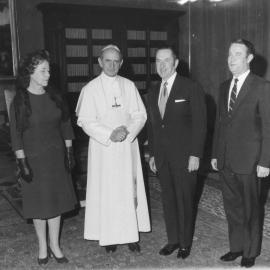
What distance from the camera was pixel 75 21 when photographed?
838 centimetres

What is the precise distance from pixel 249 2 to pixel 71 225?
6.41 meters

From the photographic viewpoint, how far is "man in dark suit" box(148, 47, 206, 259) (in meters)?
2.97

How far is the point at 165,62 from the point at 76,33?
5908 mm

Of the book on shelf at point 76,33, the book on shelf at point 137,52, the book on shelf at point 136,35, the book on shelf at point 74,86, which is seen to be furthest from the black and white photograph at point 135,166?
the book on shelf at point 136,35

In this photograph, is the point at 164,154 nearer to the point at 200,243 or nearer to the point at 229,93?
the point at 229,93

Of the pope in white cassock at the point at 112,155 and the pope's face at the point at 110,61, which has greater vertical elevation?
the pope's face at the point at 110,61

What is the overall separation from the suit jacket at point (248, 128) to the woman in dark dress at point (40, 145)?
4.18 ft

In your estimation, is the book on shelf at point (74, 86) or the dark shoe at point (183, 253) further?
the book on shelf at point (74, 86)

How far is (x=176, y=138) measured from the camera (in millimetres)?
3027

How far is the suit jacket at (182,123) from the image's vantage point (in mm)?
2961

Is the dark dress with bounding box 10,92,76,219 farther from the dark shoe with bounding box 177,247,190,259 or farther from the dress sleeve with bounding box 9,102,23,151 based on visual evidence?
the dark shoe with bounding box 177,247,190,259

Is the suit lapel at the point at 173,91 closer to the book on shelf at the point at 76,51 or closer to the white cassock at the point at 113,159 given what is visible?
the white cassock at the point at 113,159

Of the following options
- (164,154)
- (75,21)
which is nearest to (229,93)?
(164,154)

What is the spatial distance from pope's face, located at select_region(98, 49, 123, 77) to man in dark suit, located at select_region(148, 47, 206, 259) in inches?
13.9
